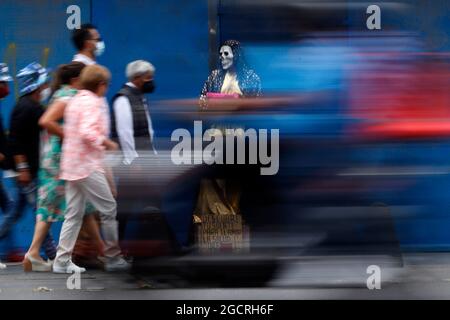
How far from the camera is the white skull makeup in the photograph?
16.0 ft

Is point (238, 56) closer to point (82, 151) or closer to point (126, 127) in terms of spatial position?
point (126, 127)

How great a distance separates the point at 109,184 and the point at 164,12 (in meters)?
2.69

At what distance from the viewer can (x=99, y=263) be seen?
506 cm

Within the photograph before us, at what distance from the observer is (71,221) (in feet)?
21.0

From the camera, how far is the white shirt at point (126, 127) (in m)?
4.98

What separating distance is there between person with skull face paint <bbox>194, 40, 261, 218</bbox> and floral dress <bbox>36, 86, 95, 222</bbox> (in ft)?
6.40

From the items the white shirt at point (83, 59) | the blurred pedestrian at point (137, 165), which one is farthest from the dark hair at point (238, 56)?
the white shirt at point (83, 59)

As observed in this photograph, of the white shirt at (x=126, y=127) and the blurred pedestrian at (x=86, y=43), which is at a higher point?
the blurred pedestrian at (x=86, y=43)

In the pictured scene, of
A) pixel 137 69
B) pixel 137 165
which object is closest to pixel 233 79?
pixel 137 165

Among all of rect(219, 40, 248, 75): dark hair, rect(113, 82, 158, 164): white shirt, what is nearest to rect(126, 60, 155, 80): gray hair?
rect(113, 82, 158, 164): white shirt

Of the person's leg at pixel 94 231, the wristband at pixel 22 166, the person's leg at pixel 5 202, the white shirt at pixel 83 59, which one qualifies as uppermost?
the white shirt at pixel 83 59

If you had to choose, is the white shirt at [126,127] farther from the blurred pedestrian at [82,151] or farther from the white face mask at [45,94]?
the white face mask at [45,94]

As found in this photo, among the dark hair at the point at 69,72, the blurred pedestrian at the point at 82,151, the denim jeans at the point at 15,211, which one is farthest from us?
the denim jeans at the point at 15,211

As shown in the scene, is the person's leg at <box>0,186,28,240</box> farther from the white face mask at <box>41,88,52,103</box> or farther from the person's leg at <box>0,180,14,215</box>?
the white face mask at <box>41,88,52,103</box>
